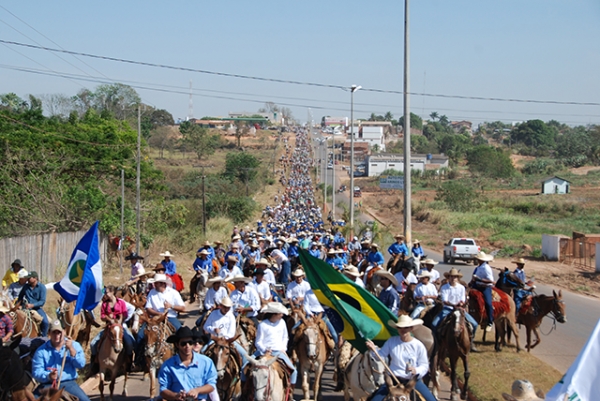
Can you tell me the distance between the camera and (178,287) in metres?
20.7

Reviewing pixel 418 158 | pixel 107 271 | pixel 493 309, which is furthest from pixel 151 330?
pixel 418 158

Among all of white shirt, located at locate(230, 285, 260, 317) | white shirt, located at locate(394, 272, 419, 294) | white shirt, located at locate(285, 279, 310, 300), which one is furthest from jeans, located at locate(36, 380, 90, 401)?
white shirt, located at locate(394, 272, 419, 294)

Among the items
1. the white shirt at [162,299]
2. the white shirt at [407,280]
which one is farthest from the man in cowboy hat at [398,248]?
the white shirt at [162,299]

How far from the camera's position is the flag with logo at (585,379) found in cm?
560

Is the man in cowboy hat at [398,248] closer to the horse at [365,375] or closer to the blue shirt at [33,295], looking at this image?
the blue shirt at [33,295]

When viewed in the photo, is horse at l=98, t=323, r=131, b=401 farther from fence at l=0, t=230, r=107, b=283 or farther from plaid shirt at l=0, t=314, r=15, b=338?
fence at l=0, t=230, r=107, b=283

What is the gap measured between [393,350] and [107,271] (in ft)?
78.9

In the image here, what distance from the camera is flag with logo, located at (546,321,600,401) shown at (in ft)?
18.4

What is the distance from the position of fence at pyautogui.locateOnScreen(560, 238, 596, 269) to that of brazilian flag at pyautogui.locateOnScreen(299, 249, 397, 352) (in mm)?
30487

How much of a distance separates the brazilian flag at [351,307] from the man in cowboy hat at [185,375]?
9.31ft

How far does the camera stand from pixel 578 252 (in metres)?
41.1

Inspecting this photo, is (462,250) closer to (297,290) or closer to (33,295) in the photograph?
(297,290)

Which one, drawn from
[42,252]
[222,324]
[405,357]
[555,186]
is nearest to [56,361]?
[222,324]

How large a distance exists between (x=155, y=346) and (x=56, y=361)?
8.87ft
